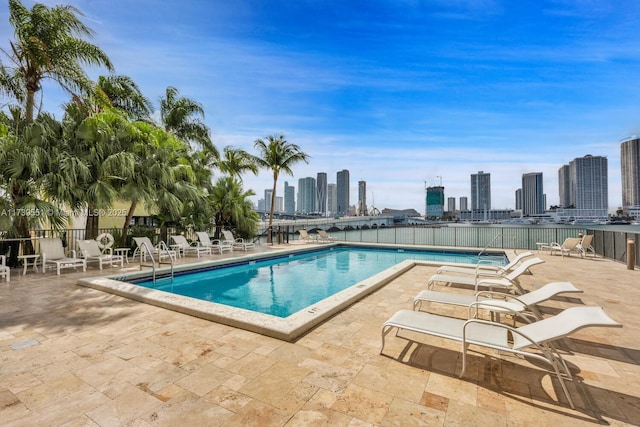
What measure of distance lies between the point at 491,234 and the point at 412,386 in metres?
16.7

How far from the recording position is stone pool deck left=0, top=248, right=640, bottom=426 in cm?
224

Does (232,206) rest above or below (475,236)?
above

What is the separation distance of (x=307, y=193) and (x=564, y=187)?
68095 mm

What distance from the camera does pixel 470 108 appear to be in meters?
15.0

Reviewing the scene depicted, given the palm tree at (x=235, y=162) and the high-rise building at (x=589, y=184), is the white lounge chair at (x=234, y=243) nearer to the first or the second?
the palm tree at (x=235, y=162)

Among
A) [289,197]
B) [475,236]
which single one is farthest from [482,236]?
[289,197]

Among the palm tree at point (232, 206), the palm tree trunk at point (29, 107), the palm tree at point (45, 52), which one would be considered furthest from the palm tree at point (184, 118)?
the palm tree trunk at point (29, 107)

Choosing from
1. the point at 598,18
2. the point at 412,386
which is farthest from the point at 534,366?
the point at 598,18

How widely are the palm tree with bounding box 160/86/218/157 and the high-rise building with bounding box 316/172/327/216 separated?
248ft

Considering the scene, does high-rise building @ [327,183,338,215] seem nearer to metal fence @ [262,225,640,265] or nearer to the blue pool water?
metal fence @ [262,225,640,265]

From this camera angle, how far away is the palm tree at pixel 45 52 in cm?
808

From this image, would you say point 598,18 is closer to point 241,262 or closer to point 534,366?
point 534,366

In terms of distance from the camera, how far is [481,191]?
82812mm

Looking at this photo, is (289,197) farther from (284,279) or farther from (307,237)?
(284,279)
